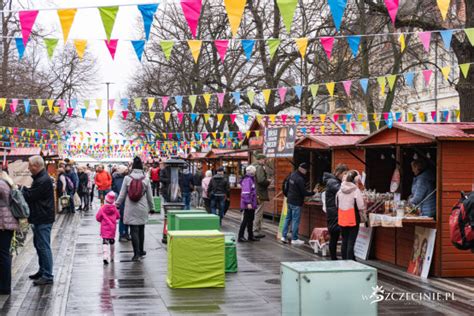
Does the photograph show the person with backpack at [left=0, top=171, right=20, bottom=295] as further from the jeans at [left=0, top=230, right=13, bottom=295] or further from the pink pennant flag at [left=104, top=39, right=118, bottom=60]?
the pink pennant flag at [left=104, top=39, right=118, bottom=60]

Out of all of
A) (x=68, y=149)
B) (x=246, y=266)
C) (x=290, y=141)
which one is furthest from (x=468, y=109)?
(x=68, y=149)

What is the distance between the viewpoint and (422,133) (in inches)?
464

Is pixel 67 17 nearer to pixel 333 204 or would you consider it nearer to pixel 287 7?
pixel 287 7

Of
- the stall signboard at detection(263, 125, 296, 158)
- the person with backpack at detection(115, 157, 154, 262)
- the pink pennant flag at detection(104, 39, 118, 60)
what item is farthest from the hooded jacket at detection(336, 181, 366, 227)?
the stall signboard at detection(263, 125, 296, 158)

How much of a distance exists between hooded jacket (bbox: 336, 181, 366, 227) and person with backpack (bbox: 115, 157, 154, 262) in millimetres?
3609

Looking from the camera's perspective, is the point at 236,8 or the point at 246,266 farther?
the point at 246,266

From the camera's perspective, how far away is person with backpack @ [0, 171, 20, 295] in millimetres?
9984

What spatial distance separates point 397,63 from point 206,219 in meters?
16.0

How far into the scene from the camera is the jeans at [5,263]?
10.1 meters

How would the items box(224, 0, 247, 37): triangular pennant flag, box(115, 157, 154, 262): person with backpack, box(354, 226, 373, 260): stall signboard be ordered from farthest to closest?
1. box(354, 226, 373, 260): stall signboard
2. box(115, 157, 154, 262): person with backpack
3. box(224, 0, 247, 37): triangular pennant flag

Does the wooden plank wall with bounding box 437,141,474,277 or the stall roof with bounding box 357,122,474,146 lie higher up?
the stall roof with bounding box 357,122,474,146

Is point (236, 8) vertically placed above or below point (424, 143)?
above

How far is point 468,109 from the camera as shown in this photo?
18.8m

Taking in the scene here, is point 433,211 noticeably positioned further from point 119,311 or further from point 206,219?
point 119,311
